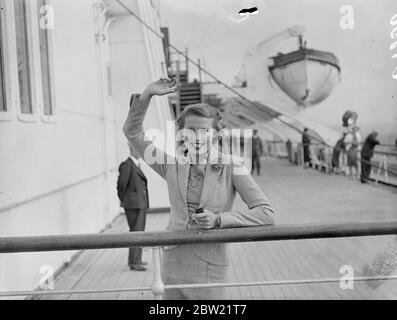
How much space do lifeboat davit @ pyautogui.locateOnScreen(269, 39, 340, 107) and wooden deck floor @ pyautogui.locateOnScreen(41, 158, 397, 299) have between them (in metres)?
0.47

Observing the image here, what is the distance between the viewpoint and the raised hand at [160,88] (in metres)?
1.04

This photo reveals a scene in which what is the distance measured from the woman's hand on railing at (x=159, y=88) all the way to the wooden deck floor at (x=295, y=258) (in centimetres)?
101

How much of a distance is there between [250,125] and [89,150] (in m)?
1.62

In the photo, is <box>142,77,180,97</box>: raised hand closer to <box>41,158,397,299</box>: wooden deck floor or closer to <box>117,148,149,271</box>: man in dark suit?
<box>41,158,397,299</box>: wooden deck floor

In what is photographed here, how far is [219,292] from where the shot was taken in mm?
1188

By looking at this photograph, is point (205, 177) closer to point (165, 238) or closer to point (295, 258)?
point (165, 238)

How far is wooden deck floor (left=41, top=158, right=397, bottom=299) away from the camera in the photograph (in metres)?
2.12

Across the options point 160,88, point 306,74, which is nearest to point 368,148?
A: point 306,74

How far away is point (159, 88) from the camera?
105 centimetres

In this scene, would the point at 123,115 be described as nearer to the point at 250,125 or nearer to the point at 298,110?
the point at 250,125

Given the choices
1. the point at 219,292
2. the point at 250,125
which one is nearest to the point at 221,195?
the point at 219,292

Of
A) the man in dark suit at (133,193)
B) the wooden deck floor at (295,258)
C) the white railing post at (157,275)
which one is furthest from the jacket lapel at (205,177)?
the man in dark suit at (133,193)

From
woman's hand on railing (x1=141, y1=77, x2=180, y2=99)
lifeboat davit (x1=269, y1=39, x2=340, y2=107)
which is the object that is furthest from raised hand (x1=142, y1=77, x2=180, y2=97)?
lifeboat davit (x1=269, y1=39, x2=340, y2=107)

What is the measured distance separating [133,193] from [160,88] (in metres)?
1.67
